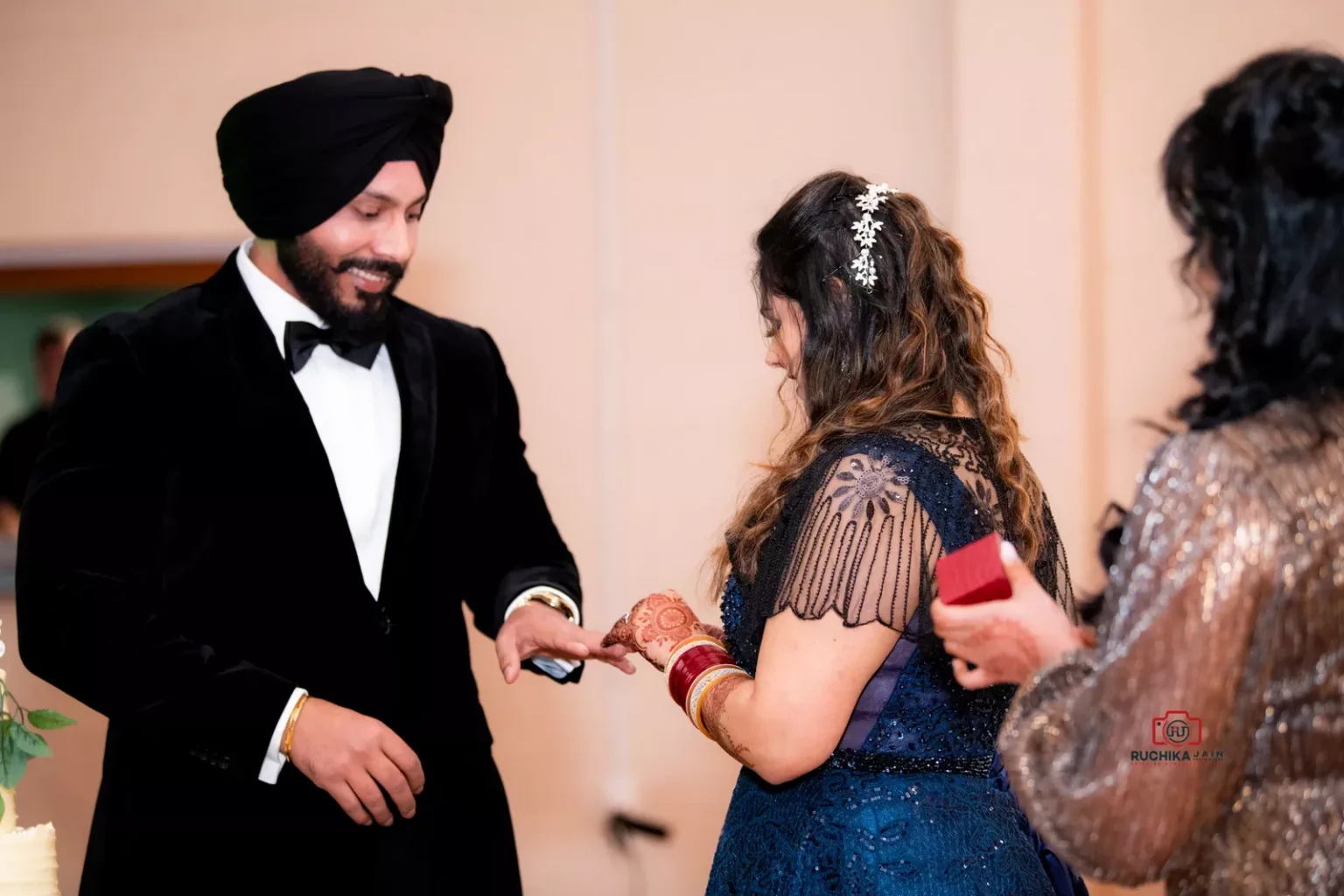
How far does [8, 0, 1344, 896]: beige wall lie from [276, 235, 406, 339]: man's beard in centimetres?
139

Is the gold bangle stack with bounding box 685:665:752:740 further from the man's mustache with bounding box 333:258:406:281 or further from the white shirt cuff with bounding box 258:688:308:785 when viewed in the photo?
the man's mustache with bounding box 333:258:406:281

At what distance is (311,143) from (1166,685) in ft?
5.13

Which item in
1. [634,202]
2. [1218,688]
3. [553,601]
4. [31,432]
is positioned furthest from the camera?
[31,432]

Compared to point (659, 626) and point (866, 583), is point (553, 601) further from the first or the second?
point (866, 583)

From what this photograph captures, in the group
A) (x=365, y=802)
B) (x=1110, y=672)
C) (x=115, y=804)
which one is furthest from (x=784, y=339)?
(x=115, y=804)

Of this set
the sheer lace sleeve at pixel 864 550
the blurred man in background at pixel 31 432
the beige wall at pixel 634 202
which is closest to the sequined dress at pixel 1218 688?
the sheer lace sleeve at pixel 864 550

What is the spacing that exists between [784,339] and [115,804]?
4.29 feet

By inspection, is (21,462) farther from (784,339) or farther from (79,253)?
(784,339)

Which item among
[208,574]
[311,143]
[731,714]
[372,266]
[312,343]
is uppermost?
[311,143]

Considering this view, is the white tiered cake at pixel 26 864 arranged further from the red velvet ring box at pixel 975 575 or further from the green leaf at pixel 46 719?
the red velvet ring box at pixel 975 575

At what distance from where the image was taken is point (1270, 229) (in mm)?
1217

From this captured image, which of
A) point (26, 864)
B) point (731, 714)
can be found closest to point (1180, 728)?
point (731, 714)

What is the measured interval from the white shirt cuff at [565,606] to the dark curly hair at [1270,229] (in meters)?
1.33

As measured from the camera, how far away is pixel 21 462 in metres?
3.99
